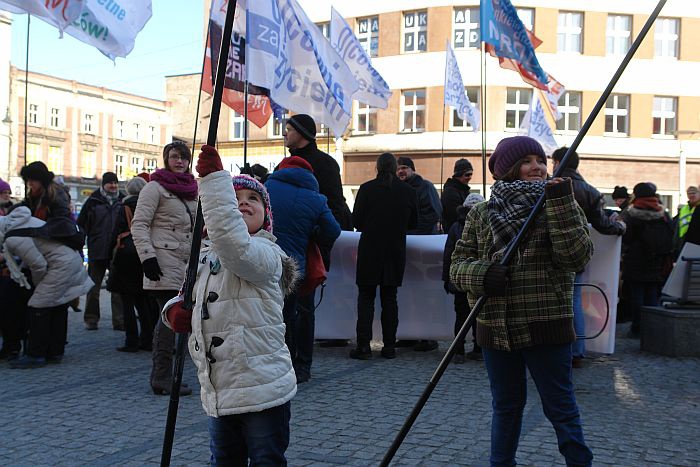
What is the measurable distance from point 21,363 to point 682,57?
30.1 metres

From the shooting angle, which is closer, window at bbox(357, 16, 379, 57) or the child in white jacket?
the child in white jacket

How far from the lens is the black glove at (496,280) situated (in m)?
3.38

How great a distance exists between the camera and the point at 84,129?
74438mm

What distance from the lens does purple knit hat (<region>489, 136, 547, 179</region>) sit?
3.67 m

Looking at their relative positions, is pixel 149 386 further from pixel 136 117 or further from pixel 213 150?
pixel 136 117

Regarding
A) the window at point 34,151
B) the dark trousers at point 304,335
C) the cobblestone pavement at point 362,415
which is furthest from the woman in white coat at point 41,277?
the window at point 34,151

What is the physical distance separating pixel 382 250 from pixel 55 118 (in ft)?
229

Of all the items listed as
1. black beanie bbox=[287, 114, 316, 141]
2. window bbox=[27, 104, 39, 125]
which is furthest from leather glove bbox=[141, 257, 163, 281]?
window bbox=[27, 104, 39, 125]

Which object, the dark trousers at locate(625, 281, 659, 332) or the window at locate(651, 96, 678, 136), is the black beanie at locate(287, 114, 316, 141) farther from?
the window at locate(651, 96, 678, 136)

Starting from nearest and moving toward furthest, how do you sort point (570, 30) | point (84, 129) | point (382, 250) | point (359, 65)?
point (382, 250) < point (359, 65) < point (570, 30) < point (84, 129)

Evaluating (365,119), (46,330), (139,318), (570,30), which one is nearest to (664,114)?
(570,30)

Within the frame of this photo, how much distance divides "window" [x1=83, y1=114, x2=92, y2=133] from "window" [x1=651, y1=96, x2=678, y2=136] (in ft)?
185

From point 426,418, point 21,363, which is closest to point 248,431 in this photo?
point 426,418

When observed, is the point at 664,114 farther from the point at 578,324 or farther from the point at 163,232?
the point at 163,232
